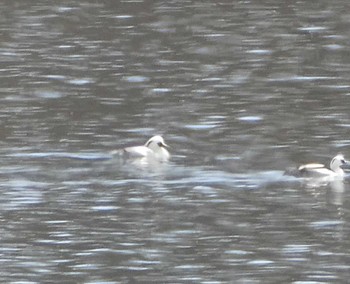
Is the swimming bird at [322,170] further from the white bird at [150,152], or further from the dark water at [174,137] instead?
the white bird at [150,152]

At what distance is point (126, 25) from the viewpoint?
2959 centimetres

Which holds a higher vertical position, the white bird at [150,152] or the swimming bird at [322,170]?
the white bird at [150,152]

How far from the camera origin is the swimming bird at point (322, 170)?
747 inches

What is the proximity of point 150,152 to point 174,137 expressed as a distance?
5.21ft

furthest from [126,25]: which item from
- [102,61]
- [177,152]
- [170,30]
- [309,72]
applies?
[177,152]

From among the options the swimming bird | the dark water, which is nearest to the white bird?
the dark water

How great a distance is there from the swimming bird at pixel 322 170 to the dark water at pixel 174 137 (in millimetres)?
173

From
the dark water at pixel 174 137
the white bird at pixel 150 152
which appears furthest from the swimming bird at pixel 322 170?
the white bird at pixel 150 152

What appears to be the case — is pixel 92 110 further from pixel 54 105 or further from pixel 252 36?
pixel 252 36

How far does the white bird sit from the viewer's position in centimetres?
1997

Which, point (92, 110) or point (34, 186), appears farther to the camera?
point (92, 110)

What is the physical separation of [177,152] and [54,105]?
318 cm

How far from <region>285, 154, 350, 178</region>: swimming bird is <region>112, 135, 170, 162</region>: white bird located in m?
1.86

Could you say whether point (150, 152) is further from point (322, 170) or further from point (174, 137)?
point (322, 170)
